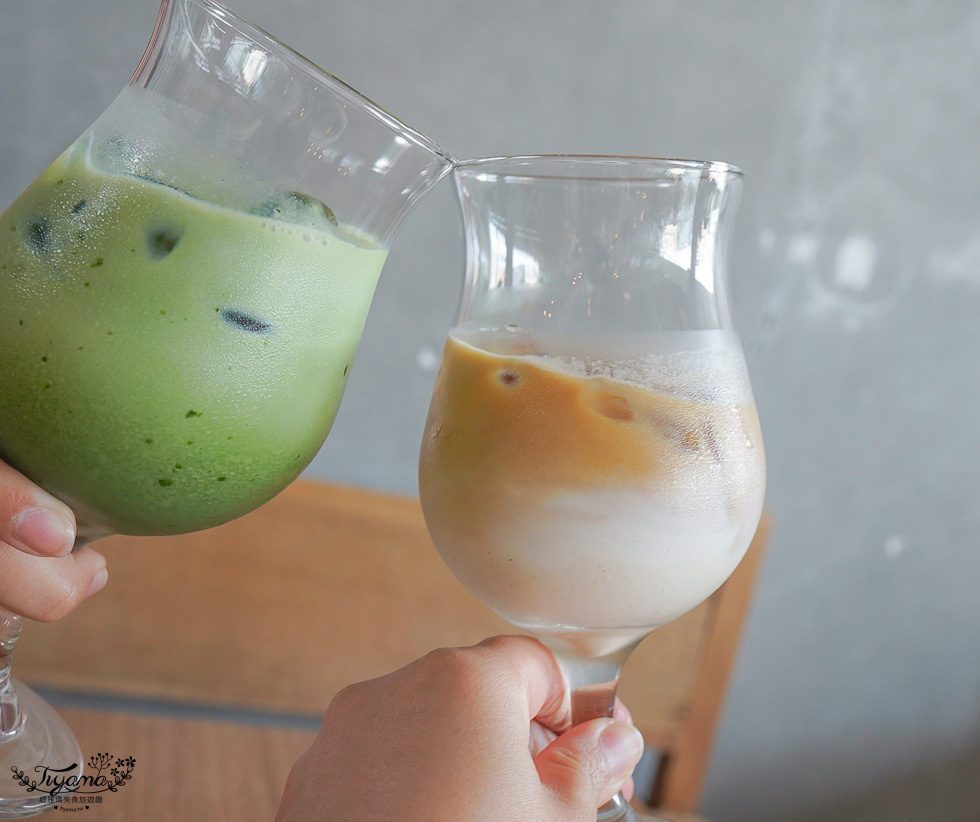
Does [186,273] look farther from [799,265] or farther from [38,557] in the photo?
[799,265]

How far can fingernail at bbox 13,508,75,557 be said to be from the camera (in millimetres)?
497

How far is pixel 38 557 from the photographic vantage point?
570 millimetres

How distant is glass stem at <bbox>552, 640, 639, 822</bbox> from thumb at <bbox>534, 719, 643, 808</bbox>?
0.9 inches

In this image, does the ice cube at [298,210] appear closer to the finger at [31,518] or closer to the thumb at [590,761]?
the finger at [31,518]

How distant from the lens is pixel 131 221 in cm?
49

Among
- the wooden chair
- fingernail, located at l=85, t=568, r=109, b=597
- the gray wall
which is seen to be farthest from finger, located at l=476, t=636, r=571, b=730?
the gray wall

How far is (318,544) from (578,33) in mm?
866

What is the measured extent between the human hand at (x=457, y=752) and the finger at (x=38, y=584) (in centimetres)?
21

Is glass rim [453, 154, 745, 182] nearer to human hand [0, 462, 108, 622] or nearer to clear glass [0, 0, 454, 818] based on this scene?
clear glass [0, 0, 454, 818]

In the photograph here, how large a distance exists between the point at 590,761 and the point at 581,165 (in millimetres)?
334

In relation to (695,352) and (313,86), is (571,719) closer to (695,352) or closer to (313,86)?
(695,352)

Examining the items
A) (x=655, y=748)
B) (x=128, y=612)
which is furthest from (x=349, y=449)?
(x=655, y=748)

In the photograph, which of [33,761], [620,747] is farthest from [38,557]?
[620,747]

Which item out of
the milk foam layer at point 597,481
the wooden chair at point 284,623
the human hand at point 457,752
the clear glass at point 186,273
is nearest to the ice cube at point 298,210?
the clear glass at point 186,273
